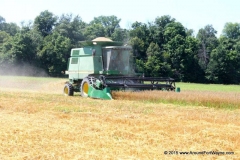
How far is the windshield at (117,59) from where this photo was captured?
1789cm

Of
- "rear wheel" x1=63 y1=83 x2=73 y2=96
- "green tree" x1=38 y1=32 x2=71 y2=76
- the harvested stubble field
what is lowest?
the harvested stubble field

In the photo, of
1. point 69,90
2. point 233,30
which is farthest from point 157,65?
point 69,90

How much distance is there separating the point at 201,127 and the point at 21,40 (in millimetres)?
56602

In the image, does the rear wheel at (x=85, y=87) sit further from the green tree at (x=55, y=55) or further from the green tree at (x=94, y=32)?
the green tree at (x=94, y=32)

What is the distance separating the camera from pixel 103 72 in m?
17.6

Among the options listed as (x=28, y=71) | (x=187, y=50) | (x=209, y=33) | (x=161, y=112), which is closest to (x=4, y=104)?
(x=161, y=112)

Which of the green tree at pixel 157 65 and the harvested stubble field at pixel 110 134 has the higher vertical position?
the green tree at pixel 157 65

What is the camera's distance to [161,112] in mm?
10953

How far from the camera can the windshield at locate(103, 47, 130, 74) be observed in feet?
58.7

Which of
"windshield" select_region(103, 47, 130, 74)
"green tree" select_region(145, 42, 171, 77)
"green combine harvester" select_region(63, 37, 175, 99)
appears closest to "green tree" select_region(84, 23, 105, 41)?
"green tree" select_region(145, 42, 171, 77)

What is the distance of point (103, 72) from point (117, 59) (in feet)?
3.68

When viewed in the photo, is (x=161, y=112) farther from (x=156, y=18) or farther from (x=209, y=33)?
(x=209, y=33)

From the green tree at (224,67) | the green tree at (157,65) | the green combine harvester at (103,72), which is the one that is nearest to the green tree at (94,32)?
the green tree at (157,65)

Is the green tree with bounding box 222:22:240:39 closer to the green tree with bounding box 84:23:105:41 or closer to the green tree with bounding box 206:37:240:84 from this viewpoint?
the green tree with bounding box 206:37:240:84
